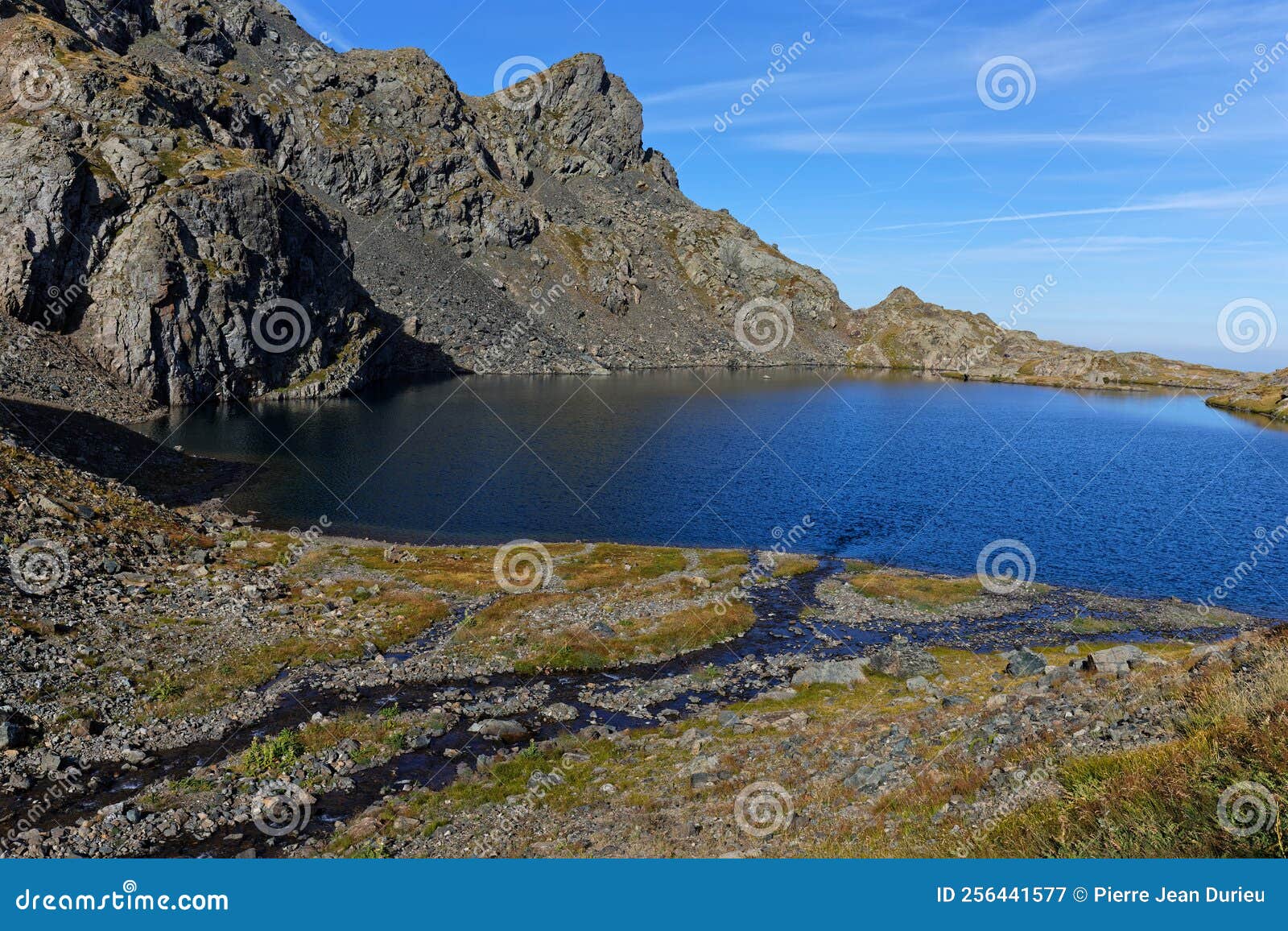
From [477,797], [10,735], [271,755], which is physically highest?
[477,797]

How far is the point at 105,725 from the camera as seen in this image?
2816cm

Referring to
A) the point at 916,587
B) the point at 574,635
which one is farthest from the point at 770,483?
the point at 574,635

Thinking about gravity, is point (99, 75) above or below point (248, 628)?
above

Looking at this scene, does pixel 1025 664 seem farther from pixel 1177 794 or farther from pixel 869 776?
pixel 1177 794

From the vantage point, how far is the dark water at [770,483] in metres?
68.4

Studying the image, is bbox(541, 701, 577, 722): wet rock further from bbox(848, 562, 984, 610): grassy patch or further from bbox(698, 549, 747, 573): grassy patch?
bbox(848, 562, 984, 610): grassy patch

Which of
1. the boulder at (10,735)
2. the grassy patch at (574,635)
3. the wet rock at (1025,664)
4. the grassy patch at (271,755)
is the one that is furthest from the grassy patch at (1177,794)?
the boulder at (10,735)

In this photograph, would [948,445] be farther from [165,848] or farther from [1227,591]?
[165,848]

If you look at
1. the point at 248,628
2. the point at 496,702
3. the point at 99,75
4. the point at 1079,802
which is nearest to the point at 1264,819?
the point at 1079,802

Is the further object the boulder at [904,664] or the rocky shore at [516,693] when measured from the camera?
the boulder at [904,664]

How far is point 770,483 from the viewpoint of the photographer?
304 ft

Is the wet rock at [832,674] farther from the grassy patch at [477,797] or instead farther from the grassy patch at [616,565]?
the grassy patch at [616,565]

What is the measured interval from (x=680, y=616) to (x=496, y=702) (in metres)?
16.4

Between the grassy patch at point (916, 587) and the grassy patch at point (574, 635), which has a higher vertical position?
the grassy patch at point (916, 587)
